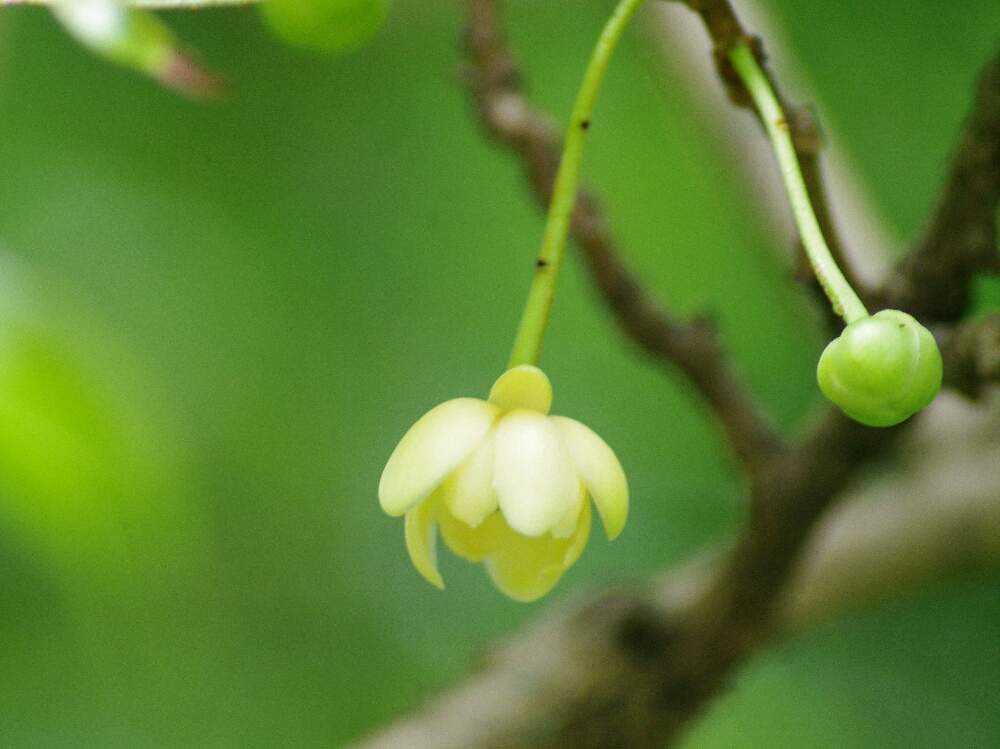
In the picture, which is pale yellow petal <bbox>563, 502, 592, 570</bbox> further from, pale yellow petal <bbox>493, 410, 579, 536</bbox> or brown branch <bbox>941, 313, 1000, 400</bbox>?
Result: brown branch <bbox>941, 313, 1000, 400</bbox>

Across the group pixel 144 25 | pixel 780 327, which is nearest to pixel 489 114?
pixel 144 25

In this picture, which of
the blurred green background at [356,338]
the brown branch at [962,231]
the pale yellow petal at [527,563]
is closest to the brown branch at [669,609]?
the brown branch at [962,231]

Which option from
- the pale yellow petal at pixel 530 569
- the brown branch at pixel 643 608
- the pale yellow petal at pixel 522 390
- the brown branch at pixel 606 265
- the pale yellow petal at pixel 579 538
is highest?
the brown branch at pixel 606 265

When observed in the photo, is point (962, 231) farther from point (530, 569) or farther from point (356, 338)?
point (356, 338)

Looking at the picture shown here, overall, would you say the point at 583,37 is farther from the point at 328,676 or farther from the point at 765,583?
the point at 765,583

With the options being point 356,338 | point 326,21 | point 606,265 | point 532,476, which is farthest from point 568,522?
point 356,338

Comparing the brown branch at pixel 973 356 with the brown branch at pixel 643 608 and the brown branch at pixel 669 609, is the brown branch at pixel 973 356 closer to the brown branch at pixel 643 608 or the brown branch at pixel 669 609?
the brown branch at pixel 643 608

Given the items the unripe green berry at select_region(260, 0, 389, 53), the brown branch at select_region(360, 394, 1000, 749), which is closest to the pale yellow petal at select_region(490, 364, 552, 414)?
the unripe green berry at select_region(260, 0, 389, 53)
